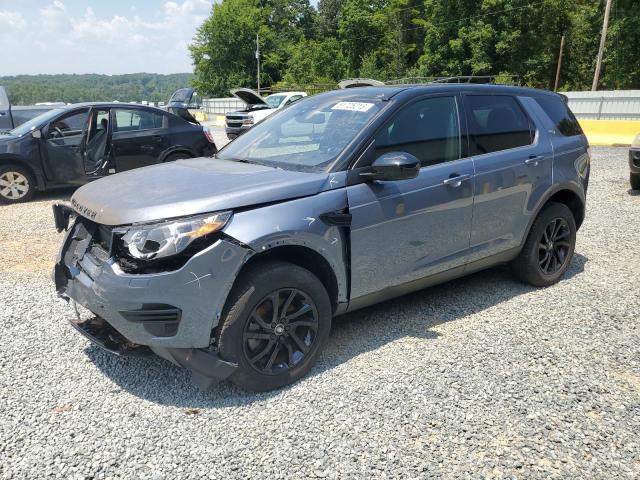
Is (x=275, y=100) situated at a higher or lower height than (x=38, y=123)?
lower

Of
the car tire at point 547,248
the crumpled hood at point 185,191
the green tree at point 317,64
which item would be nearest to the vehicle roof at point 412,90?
the crumpled hood at point 185,191

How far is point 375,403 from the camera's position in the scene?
310 centimetres

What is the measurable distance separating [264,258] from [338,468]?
1233 mm

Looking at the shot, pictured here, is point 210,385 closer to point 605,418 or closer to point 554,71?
point 605,418

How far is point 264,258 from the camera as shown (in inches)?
124

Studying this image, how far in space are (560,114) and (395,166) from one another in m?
2.61

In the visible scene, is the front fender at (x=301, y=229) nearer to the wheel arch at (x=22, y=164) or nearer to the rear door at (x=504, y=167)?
the rear door at (x=504, y=167)

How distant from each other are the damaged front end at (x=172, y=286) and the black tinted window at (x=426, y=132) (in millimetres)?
1402

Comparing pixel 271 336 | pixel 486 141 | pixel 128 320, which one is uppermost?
pixel 486 141

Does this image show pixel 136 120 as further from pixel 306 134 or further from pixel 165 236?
pixel 165 236

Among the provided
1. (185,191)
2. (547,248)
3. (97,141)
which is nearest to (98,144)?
(97,141)

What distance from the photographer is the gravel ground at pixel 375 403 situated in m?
2.62

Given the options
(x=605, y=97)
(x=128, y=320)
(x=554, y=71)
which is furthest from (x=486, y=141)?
(x=554, y=71)

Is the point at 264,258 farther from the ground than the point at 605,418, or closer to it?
farther from the ground
